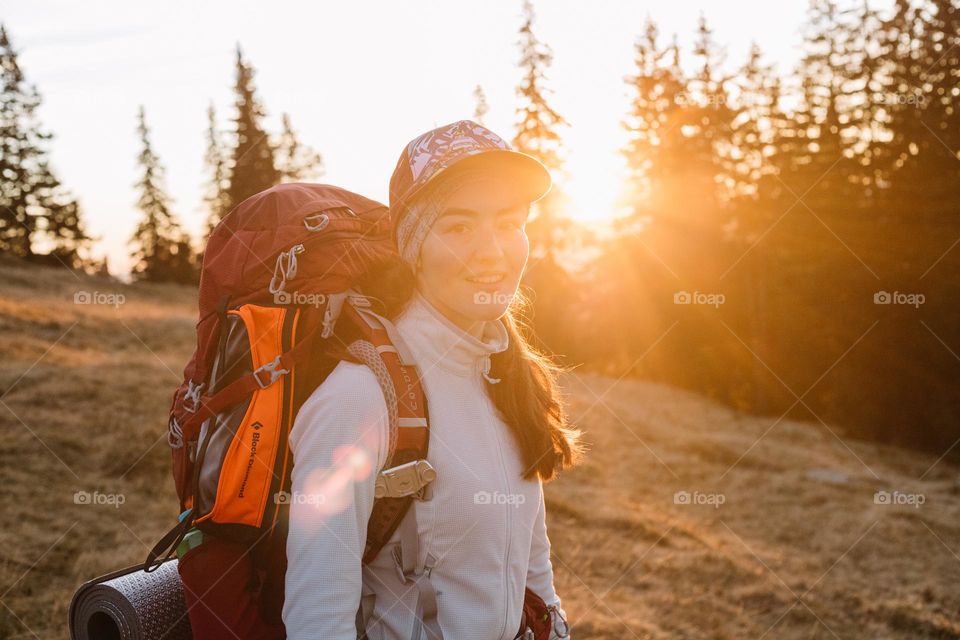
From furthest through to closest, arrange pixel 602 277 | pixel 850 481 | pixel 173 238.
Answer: pixel 173 238 < pixel 602 277 < pixel 850 481

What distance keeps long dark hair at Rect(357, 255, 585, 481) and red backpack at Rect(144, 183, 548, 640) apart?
6 cm

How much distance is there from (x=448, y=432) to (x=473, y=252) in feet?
1.86

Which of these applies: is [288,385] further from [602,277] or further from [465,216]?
[602,277]

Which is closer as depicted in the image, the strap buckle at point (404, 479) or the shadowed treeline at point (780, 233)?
the strap buckle at point (404, 479)

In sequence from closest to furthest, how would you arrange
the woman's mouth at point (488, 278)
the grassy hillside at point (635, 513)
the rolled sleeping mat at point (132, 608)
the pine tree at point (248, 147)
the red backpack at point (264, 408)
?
1. the red backpack at point (264, 408)
2. the rolled sleeping mat at point (132, 608)
3. the woman's mouth at point (488, 278)
4. the grassy hillside at point (635, 513)
5. the pine tree at point (248, 147)

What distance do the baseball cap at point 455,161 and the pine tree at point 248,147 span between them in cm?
2981

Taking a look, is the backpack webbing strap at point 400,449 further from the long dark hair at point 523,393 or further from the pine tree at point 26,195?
the pine tree at point 26,195

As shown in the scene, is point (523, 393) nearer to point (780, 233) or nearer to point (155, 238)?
point (780, 233)

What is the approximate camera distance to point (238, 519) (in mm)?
2014

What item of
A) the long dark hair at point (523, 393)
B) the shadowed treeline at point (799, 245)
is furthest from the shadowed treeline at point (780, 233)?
the long dark hair at point (523, 393)

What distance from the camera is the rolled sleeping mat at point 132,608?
2223 mm

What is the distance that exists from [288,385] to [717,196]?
2877 centimetres

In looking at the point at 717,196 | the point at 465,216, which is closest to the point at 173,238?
the point at 717,196

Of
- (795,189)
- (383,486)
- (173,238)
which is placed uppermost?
(383,486)
